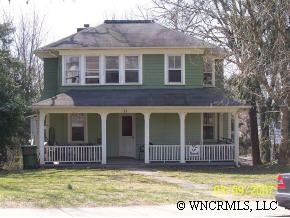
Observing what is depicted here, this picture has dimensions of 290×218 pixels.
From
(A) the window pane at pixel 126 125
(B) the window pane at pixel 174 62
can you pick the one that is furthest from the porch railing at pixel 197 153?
(B) the window pane at pixel 174 62

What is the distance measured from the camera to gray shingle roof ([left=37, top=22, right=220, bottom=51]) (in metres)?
28.1

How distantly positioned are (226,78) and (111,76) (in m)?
6.34

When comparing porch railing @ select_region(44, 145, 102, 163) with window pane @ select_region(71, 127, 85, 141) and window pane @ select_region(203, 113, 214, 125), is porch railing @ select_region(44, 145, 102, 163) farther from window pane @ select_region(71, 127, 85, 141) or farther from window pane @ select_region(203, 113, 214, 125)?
window pane @ select_region(203, 113, 214, 125)

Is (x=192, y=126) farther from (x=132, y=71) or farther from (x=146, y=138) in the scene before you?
(x=132, y=71)

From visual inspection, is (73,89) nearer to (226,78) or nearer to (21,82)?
(226,78)

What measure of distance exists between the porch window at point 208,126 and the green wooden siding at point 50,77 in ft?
26.8

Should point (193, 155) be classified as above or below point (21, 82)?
below

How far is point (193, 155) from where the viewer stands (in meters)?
27.1

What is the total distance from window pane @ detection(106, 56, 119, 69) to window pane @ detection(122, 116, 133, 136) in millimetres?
2871

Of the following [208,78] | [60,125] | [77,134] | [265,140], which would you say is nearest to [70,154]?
[77,134]

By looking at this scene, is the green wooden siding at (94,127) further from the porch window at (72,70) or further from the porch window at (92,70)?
the porch window at (72,70)

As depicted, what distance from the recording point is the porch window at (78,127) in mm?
29172

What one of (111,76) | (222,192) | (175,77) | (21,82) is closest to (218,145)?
(175,77)

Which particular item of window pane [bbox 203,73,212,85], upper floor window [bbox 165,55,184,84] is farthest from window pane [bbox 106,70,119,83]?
window pane [bbox 203,73,212,85]
